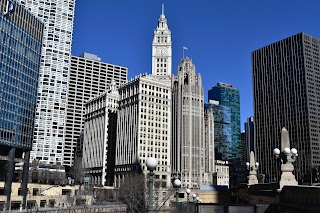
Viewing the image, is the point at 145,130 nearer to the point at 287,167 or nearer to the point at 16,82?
the point at 16,82

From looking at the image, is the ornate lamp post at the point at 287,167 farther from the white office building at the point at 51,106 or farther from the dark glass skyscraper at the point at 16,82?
the white office building at the point at 51,106

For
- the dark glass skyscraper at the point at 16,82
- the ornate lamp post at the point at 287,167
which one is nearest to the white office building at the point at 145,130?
the dark glass skyscraper at the point at 16,82

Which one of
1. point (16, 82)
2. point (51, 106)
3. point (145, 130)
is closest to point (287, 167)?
point (16, 82)

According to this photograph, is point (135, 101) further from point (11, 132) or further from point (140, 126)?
point (11, 132)

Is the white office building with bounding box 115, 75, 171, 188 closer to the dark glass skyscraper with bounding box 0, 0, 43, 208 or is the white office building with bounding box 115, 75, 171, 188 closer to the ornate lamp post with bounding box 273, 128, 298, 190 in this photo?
the dark glass skyscraper with bounding box 0, 0, 43, 208

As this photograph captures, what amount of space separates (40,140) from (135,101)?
55.5 m

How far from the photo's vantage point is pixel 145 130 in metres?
170

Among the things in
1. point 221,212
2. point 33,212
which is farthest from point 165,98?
point 221,212

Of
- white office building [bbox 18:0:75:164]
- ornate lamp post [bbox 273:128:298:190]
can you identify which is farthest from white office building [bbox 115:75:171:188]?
ornate lamp post [bbox 273:128:298:190]

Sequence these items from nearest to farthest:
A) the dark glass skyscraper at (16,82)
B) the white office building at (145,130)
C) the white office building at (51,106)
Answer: the dark glass skyscraper at (16,82) < the white office building at (145,130) < the white office building at (51,106)

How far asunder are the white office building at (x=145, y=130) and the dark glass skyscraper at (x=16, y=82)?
65.0 metres

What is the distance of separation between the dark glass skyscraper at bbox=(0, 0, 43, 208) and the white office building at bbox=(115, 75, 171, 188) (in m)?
65.0

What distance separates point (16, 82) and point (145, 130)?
253ft

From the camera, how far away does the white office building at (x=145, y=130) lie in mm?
167875
